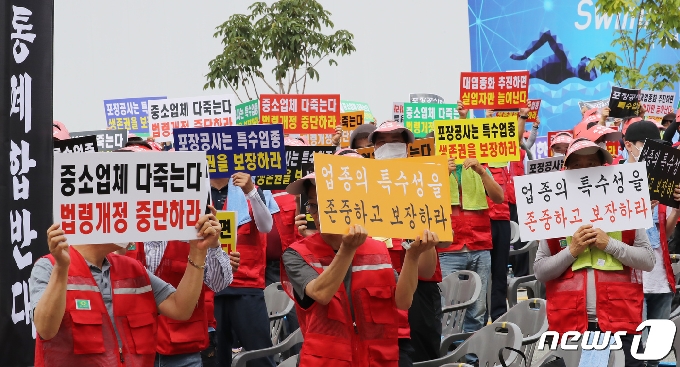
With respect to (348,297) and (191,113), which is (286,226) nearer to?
(191,113)

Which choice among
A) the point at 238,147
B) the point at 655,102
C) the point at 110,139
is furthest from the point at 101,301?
the point at 655,102

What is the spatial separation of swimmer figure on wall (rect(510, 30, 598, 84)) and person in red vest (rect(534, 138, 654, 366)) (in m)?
20.2

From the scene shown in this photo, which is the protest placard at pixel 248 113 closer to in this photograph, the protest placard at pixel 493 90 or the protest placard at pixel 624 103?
the protest placard at pixel 493 90

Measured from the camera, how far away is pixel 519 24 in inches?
998

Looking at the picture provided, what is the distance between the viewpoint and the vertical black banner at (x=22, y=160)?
14.7ft

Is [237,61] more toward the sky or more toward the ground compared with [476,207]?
more toward the sky

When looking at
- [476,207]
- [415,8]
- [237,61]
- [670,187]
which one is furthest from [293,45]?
[670,187]

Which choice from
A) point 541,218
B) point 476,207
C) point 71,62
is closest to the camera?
point 541,218

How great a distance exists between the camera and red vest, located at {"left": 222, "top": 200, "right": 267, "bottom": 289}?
6688mm

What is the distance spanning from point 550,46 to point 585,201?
20.5 metres

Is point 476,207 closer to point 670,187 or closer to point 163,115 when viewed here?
point 670,187

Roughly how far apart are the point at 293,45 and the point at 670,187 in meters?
13.2

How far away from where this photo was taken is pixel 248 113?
14328 mm

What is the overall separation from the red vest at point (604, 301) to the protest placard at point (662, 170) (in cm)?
102
